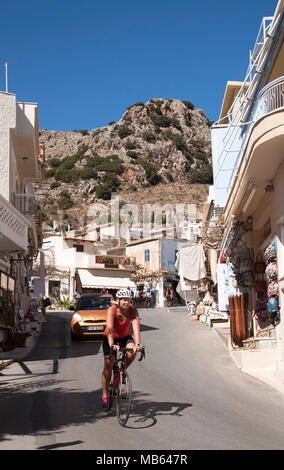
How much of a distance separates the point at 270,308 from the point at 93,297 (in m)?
9.92

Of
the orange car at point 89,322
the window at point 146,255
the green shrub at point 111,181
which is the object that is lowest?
the orange car at point 89,322

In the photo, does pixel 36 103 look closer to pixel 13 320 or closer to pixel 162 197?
pixel 13 320

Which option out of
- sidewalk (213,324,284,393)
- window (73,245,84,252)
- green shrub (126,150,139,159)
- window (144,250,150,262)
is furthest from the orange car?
green shrub (126,150,139,159)

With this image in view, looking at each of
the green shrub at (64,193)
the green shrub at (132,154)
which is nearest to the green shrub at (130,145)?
the green shrub at (132,154)

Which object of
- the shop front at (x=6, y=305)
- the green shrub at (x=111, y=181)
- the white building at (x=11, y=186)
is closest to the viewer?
the white building at (x=11, y=186)

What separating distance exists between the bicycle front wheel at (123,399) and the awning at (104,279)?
43.1 metres

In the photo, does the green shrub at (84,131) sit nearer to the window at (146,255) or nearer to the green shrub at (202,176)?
the green shrub at (202,176)

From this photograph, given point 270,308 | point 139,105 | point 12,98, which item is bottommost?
point 270,308

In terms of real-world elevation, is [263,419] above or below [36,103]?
below

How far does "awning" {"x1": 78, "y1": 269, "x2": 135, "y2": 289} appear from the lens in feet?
165

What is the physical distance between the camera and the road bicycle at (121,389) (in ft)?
21.8
